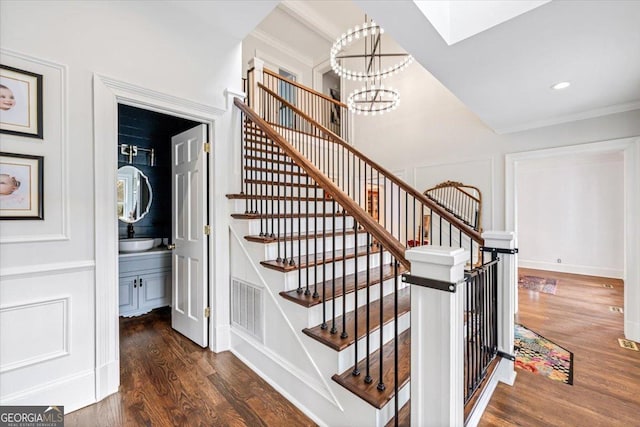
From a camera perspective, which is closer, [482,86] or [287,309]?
[287,309]

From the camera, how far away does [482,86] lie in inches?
95.7

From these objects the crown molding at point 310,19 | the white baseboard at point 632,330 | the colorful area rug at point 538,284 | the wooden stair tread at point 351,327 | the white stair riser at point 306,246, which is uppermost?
the crown molding at point 310,19

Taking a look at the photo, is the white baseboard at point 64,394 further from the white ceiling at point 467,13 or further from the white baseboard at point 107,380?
the white ceiling at point 467,13

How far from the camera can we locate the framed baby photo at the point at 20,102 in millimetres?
1530

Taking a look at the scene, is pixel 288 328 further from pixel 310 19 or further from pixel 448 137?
pixel 310 19

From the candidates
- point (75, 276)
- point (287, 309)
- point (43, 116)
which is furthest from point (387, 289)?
point (43, 116)

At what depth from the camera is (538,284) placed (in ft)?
16.2

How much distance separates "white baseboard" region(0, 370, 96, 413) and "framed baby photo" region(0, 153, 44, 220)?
Answer: 1048mm

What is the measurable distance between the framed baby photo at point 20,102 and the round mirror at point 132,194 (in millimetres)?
2020

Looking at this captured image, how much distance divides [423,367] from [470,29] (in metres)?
2.00

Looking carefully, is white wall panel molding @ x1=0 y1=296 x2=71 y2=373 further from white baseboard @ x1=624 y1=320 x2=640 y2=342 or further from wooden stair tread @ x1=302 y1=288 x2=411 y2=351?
white baseboard @ x1=624 y1=320 x2=640 y2=342

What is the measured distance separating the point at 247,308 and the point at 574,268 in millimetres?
7081

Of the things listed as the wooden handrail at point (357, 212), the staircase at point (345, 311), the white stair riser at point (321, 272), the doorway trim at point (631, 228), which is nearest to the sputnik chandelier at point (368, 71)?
the wooden handrail at point (357, 212)

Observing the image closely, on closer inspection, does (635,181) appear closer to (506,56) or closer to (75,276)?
(506,56)
